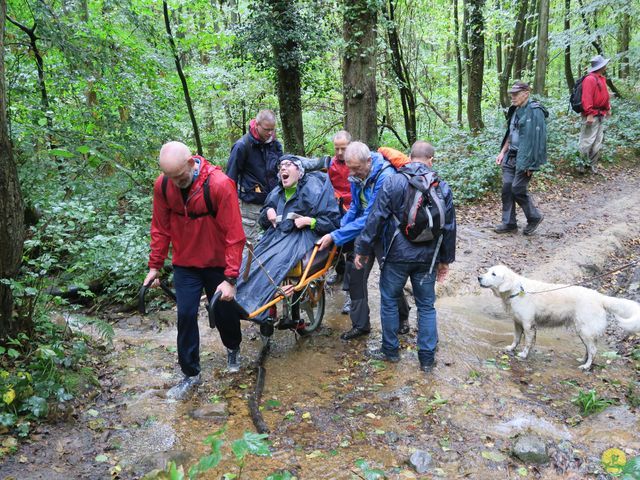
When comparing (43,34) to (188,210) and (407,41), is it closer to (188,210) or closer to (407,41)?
(188,210)

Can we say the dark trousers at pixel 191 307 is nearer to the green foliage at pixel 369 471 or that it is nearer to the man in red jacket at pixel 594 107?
the green foliage at pixel 369 471

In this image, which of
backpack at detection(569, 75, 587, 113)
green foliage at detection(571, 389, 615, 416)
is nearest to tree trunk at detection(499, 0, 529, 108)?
backpack at detection(569, 75, 587, 113)

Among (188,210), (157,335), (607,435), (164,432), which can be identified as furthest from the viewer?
(157,335)

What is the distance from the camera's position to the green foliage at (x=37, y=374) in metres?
3.67

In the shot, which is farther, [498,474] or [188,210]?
[188,210]

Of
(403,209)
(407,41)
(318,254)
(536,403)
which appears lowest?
(536,403)

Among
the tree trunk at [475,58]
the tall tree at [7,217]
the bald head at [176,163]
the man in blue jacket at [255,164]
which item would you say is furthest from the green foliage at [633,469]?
the tree trunk at [475,58]

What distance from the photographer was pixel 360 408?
4.21m

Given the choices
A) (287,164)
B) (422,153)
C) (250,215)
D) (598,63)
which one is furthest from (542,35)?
(287,164)

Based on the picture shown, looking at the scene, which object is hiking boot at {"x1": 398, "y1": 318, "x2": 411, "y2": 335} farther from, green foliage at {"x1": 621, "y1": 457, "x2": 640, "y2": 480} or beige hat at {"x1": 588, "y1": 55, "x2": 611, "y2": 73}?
beige hat at {"x1": 588, "y1": 55, "x2": 611, "y2": 73}

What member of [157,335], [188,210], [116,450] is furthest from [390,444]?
[157,335]

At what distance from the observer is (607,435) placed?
358 centimetres

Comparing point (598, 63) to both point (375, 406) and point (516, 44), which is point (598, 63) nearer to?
point (516, 44)

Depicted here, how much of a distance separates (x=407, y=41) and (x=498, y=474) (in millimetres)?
14349
